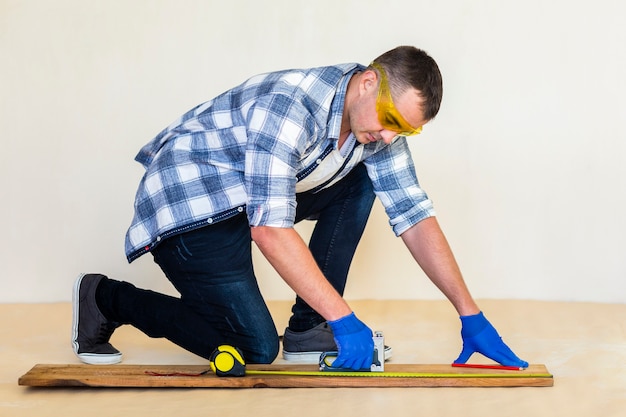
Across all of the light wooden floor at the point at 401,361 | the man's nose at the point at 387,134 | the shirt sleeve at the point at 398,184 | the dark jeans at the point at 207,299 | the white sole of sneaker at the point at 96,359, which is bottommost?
the light wooden floor at the point at 401,361

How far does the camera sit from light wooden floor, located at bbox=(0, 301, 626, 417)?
6.61 feet

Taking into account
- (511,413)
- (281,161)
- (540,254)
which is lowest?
(511,413)

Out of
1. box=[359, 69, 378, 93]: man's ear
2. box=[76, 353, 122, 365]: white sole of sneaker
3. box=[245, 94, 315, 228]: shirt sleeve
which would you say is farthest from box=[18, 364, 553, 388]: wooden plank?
box=[359, 69, 378, 93]: man's ear

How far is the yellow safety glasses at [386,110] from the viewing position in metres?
1.99

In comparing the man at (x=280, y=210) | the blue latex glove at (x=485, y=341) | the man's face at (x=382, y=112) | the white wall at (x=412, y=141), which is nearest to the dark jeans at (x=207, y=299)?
the man at (x=280, y=210)

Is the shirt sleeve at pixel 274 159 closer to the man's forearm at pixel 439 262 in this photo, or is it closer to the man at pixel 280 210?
the man at pixel 280 210

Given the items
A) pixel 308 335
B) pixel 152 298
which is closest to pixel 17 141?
pixel 152 298

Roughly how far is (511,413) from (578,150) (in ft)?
5.78

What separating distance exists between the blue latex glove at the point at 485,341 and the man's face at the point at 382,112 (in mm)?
577

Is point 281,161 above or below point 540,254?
above

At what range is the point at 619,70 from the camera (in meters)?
3.36

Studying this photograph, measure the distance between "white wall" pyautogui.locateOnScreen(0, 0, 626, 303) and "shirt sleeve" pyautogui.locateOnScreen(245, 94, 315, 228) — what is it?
1475 mm

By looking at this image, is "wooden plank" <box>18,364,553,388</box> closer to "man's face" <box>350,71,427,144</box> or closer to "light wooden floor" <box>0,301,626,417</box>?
"light wooden floor" <box>0,301,626,417</box>

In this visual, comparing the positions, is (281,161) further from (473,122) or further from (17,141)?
(17,141)
